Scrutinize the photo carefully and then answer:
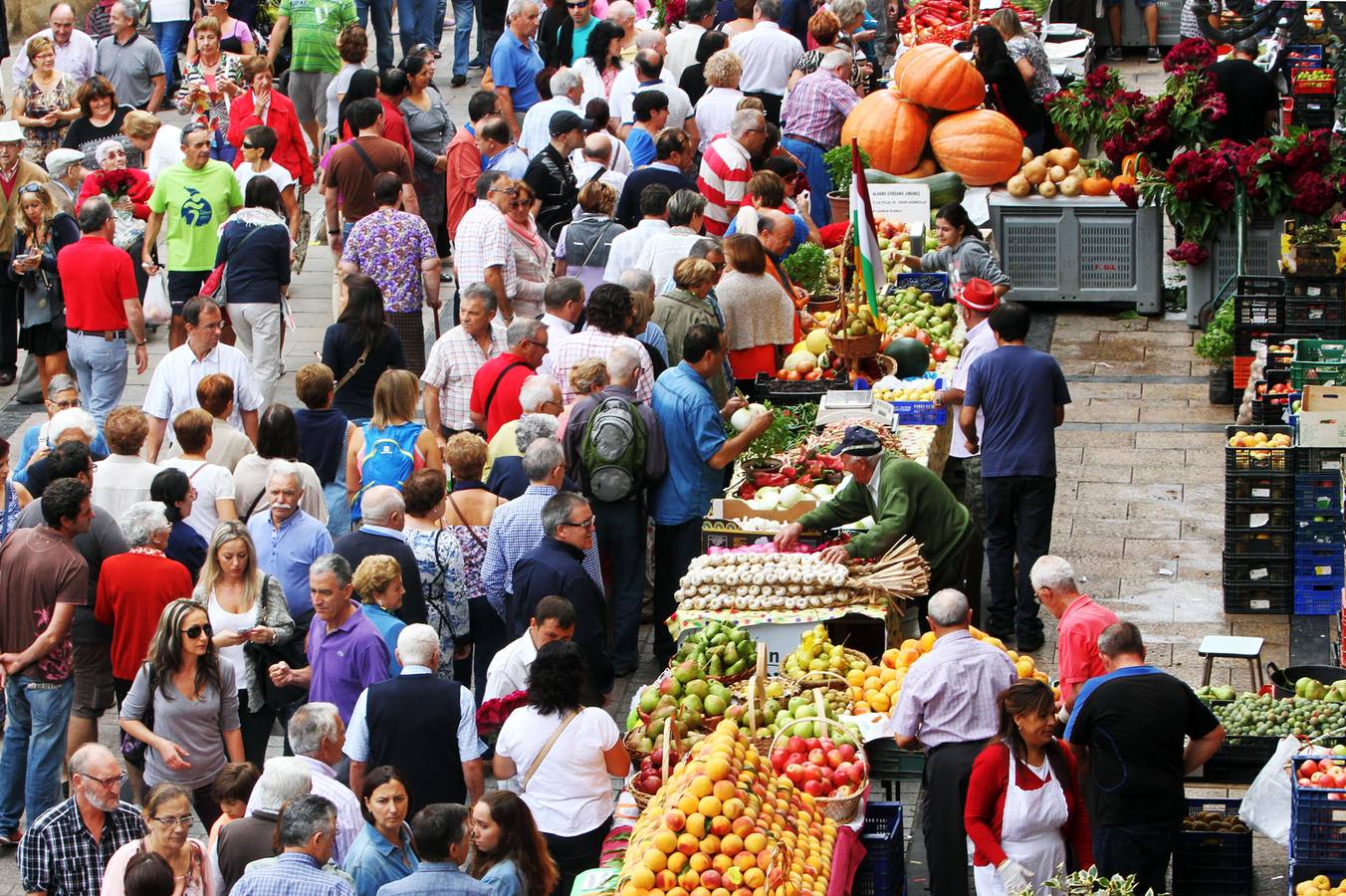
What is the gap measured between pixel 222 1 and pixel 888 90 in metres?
5.70

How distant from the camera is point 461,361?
1176cm

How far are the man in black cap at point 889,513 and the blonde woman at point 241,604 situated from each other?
2.65m

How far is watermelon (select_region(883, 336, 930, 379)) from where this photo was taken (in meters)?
12.9

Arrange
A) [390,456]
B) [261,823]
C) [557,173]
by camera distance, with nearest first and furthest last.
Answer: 1. [261,823]
2. [390,456]
3. [557,173]

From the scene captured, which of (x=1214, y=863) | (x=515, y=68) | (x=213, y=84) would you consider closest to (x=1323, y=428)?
(x=1214, y=863)

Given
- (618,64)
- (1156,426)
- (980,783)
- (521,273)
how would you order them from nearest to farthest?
(980,783)
(521,273)
(1156,426)
(618,64)

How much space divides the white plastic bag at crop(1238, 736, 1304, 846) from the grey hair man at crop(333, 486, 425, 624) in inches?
146

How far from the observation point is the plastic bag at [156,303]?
14492 millimetres

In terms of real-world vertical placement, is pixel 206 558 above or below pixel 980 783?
above

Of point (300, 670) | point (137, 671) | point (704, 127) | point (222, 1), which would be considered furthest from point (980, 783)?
point (222, 1)

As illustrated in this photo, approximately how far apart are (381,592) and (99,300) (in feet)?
16.0

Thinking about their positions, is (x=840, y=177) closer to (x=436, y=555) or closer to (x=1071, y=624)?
(x=436, y=555)

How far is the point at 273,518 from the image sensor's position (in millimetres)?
9555

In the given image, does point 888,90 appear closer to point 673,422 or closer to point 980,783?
point 673,422
